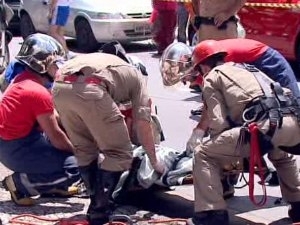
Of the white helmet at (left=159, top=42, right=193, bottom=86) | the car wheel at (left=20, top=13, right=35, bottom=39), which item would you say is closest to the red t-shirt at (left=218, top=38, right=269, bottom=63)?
the white helmet at (left=159, top=42, right=193, bottom=86)

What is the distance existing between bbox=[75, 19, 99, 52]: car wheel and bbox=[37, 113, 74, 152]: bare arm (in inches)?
338

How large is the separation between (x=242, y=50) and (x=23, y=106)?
1.67 meters

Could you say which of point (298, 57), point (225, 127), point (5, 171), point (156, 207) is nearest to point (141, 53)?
point (298, 57)

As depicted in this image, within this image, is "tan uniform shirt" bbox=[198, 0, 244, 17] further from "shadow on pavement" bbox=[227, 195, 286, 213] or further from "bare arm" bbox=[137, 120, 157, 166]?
"bare arm" bbox=[137, 120, 157, 166]

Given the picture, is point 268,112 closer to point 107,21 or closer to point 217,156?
point 217,156

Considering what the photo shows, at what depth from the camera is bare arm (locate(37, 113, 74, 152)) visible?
647 centimetres

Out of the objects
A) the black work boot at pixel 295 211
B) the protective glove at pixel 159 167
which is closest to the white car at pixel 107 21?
the protective glove at pixel 159 167

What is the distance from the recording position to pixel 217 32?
8758 millimetres

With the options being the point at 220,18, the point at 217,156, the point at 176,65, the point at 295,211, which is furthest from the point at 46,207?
the point at 220,18

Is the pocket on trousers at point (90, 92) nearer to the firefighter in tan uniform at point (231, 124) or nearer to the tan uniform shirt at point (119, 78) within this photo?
the tan uniform shirt at point (119, 78)

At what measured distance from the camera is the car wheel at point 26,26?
55.3ft

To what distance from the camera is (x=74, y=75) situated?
586 cm

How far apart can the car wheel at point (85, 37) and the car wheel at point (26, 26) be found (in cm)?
165

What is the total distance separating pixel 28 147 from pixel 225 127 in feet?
5.97
